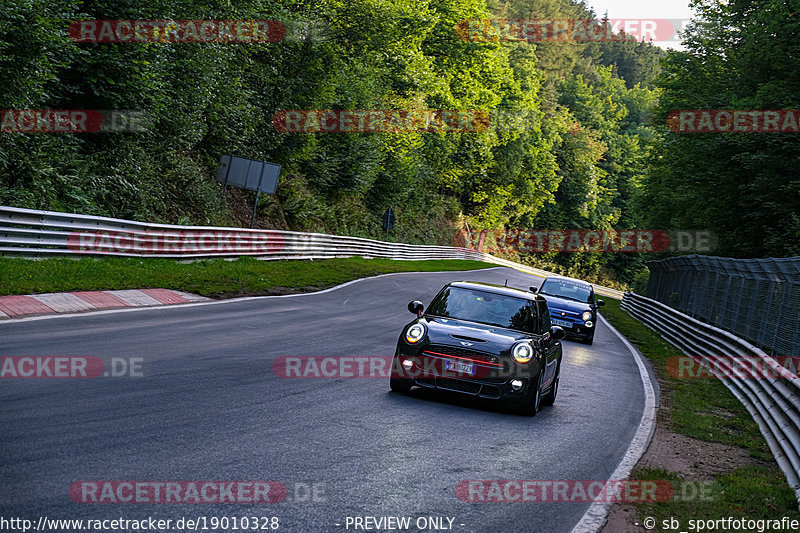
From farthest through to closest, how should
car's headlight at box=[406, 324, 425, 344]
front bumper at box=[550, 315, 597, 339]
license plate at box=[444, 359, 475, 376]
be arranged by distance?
front bumper at box=[550, 315, 597, 339] < car's headlight at box=[406, 324, 425, 344] < license plate at box=[444, 359, 475, 376]

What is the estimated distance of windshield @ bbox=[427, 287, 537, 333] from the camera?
1041cm

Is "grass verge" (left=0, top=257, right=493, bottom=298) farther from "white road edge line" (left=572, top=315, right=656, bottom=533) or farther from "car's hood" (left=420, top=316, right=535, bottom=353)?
"white road edge line" (left=572, top=315, right=656, bottom=533)

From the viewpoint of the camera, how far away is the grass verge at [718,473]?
652 cm

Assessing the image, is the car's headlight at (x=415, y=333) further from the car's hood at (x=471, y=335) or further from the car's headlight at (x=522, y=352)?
the car's headlight at (x=522, y=352)

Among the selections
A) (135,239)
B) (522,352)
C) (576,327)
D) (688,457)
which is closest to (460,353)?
(522,352)

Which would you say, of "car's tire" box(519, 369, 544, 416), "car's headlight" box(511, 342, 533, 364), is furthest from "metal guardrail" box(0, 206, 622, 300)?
"car's tire" box(519, 369, 544, 416)

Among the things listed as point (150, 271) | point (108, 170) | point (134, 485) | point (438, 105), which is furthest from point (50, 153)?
point (438, 105)

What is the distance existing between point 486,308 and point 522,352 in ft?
4.09

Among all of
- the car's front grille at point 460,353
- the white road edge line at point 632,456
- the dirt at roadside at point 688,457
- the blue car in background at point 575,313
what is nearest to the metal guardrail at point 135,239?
the blue car in background at point 575,313

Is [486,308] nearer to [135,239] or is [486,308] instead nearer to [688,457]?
[688,457]

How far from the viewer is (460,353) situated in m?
9.34

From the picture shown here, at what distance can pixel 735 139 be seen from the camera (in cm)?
2834

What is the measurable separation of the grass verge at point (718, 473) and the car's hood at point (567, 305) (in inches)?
154

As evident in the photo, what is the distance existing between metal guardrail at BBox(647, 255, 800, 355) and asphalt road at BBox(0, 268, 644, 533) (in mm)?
3280
